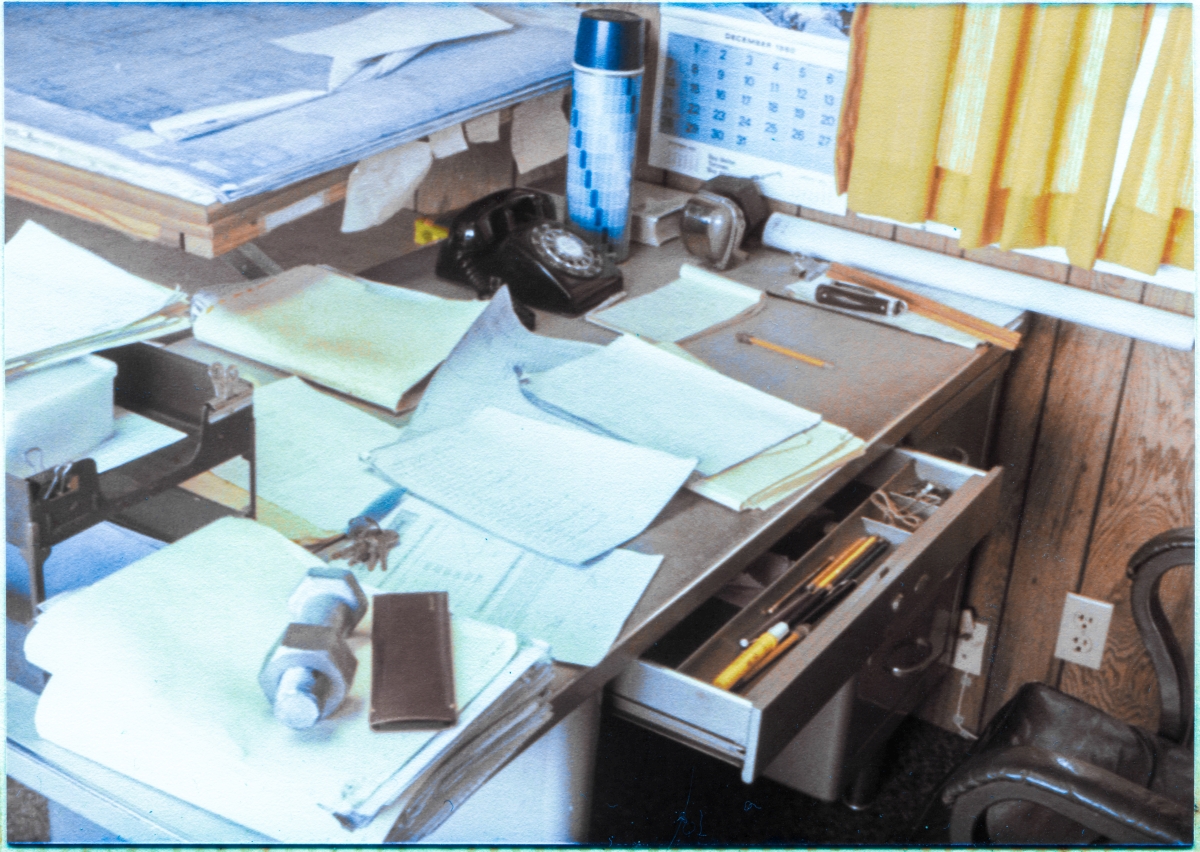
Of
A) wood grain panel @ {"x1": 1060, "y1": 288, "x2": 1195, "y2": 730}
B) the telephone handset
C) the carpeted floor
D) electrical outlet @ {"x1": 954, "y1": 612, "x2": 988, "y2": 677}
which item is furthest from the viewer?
electrical outlet @ {"x1": 954, "y1": 612, "x2": 988, "y2": 677}

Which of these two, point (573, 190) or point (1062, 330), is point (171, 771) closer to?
point (573, 190)

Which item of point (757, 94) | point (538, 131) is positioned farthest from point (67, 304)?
point (757, 94)

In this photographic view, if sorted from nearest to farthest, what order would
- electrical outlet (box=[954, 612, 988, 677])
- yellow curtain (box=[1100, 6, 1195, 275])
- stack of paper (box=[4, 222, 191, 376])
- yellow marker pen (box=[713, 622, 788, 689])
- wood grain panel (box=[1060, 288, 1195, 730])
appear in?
1. stack of paper (box=[4, 222, 191, 376])
2. yellow marker pen (box=[713, 622, 788, 689])
3. yellow curtain (box=[1100, 6, 1195, 275])
4. wood grain panel (box=[1060, 288, 1195, 730])
5. electrical outlet (box=[954, 612, 988, 677])

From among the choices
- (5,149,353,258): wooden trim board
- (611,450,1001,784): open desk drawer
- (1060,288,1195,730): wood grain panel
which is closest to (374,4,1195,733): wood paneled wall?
(1060,288,1195,730): wood grain panel

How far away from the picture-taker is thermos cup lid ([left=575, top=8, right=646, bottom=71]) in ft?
4.79

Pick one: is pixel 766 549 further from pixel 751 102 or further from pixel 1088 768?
pixel 751 102

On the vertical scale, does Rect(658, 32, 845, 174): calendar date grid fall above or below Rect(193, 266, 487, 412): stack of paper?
above

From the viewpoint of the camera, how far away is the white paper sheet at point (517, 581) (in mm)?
910

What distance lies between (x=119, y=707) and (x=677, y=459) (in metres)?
0.54

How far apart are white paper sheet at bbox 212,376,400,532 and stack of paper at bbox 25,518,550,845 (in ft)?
0.62

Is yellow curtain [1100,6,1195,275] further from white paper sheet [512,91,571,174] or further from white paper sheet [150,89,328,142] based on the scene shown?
white paper sheet [150,89,328,142]

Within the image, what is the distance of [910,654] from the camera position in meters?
1.53

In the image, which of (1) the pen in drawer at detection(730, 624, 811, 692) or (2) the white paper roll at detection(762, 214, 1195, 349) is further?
(2) the white paper roll at detection(762, 214, 1195, 349)

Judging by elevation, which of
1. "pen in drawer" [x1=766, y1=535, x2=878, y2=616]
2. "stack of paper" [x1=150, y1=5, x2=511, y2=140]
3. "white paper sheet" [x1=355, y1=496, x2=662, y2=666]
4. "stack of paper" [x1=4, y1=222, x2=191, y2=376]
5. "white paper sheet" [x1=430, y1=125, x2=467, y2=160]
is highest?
"stack of paper" [x1=150, y1=5, x2=511, y2=140]
